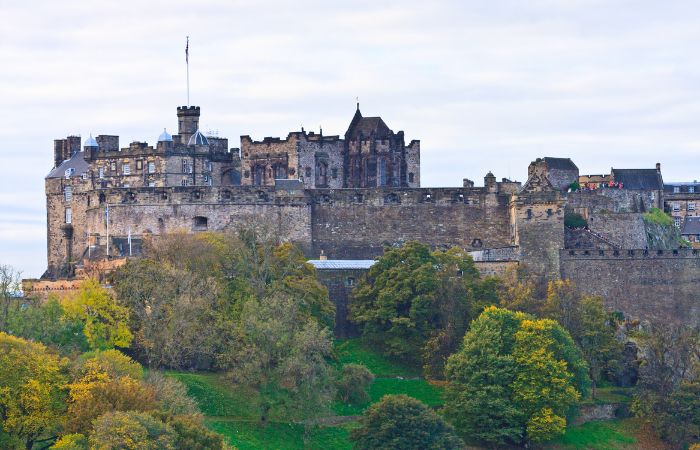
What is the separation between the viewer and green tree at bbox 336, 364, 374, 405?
67250 mm

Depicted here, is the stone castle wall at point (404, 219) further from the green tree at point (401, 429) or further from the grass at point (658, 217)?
the green tree at point (401, 429)

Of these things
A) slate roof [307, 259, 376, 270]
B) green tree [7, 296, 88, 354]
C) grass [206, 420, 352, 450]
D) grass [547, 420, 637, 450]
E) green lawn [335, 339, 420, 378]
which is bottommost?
grass [547, 420, 637, 450]

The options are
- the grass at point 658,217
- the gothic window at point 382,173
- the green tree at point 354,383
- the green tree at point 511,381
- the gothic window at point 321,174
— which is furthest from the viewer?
the gothic window at point 382,173

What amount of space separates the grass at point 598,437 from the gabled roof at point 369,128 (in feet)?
67.8

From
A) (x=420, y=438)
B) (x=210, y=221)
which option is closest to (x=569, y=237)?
(x=210, y=221)

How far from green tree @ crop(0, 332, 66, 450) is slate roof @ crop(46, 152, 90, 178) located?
95.8 ft

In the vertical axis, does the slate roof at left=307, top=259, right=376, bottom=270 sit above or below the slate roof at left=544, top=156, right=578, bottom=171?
below

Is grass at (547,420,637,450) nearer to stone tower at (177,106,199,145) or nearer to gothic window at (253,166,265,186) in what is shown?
gothic window at (253,166,265,186)

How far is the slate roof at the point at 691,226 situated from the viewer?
94.5m

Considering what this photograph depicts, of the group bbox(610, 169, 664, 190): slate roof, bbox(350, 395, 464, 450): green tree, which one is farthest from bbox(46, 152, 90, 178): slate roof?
bbox(350, 395, 464, 450): green tree

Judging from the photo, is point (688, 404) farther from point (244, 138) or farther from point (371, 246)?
point (244, 138)

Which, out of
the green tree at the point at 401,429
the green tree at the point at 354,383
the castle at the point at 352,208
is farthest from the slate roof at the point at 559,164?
the green tree at the point at 401,429

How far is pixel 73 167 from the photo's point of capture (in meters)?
84.4

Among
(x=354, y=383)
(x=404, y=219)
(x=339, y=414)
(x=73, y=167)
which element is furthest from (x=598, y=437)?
(x=73, y=167)
